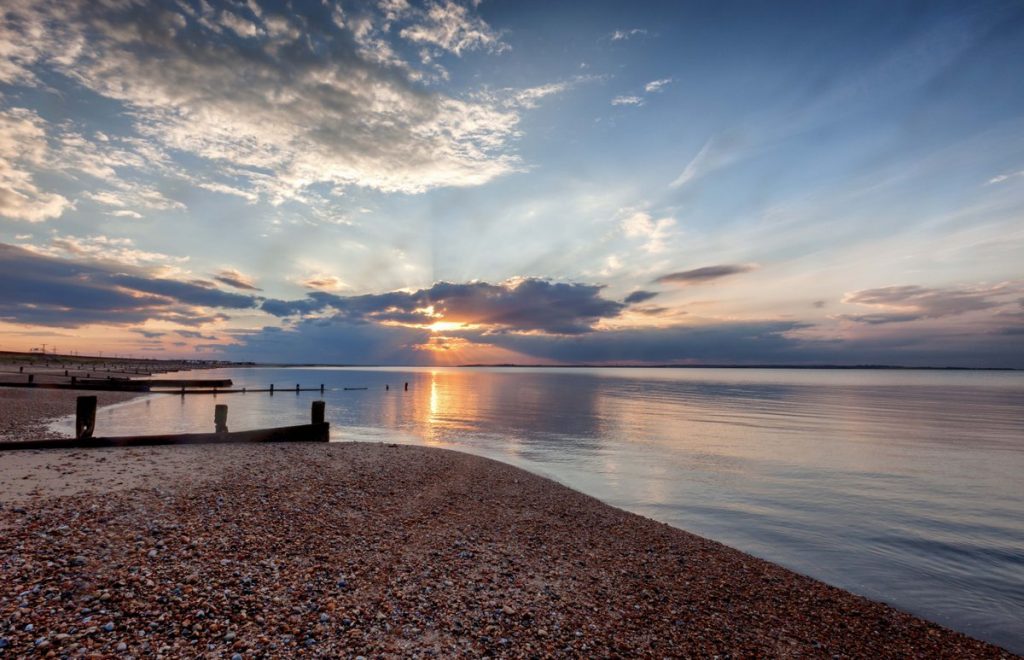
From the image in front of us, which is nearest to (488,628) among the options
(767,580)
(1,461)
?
(767,580)

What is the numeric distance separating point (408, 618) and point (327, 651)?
1.36 metres

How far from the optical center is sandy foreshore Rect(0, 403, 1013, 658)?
6.39 metres

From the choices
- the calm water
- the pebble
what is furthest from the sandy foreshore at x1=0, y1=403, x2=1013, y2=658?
the calm water

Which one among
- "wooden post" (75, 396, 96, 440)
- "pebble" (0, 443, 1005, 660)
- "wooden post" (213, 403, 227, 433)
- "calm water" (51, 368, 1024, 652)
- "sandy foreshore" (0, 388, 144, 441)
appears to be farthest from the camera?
"sandy foreshore" (0, 388, 144, 441)

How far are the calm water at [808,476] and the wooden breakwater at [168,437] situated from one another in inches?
381

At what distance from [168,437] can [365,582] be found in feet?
51.3

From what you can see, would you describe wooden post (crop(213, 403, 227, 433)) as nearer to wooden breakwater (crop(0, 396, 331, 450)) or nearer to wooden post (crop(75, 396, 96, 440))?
wooden breakwater (crop(0, 396, 331, 450))

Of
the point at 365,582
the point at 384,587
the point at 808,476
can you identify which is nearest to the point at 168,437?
the point at 365,582

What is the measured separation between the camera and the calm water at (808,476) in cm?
1270

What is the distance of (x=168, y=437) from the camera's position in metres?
18.8

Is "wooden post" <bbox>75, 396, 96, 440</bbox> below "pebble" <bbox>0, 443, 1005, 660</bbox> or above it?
above

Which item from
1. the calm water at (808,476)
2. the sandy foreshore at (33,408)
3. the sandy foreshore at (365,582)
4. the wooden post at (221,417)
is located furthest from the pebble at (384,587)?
the sandy foreshore at (33,408)

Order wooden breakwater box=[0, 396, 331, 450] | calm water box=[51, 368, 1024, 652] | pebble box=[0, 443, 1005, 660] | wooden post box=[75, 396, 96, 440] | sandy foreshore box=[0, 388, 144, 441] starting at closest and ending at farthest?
1. pebble box=[0, 443, 1005, 660]
2. calm water box=[51, 368, 1024, 652]
3. wooden breakwater box=[0, 396, 331, 450]
4. wooden post box=[75, 396, 96, 440]
5. sandy foreshore box=[0, 388, 144, 441]

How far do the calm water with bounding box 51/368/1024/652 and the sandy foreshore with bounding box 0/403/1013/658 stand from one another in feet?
10.7
